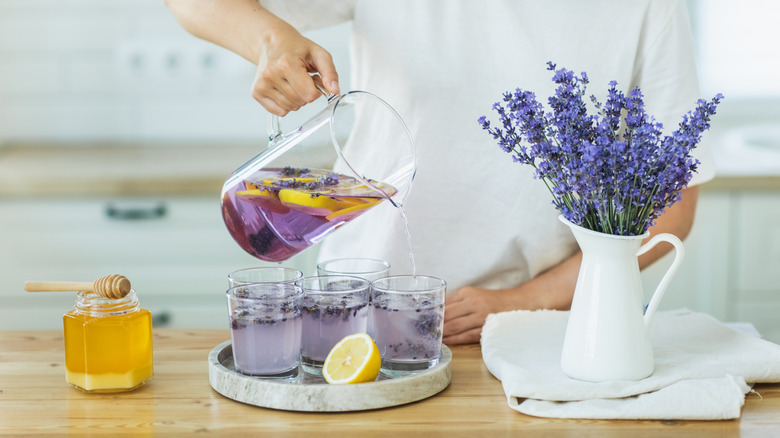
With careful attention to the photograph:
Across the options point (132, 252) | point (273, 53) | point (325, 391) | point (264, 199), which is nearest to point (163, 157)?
point (132, 252)

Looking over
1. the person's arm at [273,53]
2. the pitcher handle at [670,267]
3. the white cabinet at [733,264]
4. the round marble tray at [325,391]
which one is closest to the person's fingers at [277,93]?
the person's arm at [273,53]

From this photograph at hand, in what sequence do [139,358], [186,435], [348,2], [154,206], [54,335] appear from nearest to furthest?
1. [186,435]
2. [139,358]
3. [54,335]
4. [348,2]
5. [154,206]

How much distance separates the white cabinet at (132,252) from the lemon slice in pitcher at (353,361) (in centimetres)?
134

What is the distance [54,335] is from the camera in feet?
4.17

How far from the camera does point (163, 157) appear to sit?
2613 millimetres

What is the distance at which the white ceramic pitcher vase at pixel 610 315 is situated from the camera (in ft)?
3.15

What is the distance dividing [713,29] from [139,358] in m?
2.48

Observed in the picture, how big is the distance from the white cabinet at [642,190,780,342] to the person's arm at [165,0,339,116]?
152 centimetres

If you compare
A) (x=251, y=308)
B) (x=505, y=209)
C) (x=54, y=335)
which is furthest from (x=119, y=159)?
(x=251, y=308)

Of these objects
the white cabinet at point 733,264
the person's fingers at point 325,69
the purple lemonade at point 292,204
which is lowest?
the white cabinet at point 733,264

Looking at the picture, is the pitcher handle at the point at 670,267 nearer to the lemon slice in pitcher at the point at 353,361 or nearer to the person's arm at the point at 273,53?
the lemon slice in pitcher at the point at 353,361

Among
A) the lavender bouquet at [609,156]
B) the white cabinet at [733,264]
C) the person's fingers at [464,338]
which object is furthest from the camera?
the white cabinet at [733,264]

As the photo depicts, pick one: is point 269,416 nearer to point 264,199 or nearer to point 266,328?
point 266,328

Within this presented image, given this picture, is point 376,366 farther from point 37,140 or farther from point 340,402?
point 37,140
